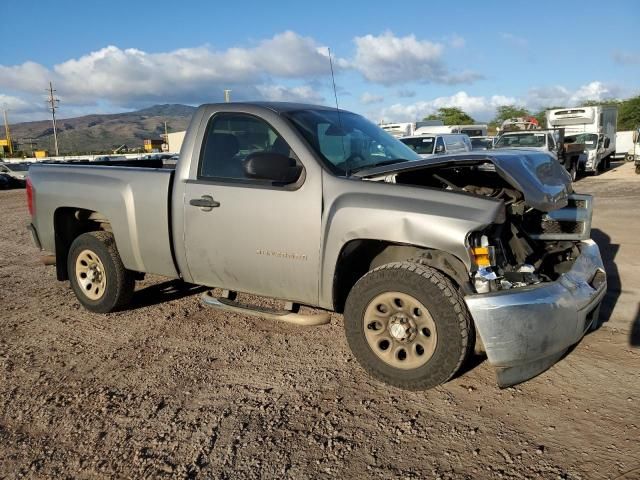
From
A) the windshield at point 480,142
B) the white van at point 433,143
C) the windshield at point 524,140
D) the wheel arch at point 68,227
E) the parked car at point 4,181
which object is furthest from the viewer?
the parked car at point 4,181

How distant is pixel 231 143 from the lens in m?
4.31

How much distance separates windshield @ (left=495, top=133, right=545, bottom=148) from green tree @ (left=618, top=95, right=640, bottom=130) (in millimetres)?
38912

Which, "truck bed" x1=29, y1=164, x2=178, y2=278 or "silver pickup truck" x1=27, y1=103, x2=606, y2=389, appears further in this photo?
"truck bed" x1=29, y1=164, x2=178, y2=278

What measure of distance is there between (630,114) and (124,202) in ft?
187

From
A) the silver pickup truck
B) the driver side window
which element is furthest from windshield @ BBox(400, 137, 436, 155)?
the driver side window

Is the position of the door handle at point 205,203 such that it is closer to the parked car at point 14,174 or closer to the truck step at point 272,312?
the truck step at point 272,312

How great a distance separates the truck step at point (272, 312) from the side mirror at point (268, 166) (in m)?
1.02

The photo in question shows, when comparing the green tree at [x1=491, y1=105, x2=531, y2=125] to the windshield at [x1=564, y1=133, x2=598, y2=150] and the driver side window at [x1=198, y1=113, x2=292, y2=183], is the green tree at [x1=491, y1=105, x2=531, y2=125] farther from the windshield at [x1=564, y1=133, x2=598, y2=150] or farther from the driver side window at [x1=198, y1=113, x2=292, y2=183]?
the driver side window at [x1=198, y1=113, x2=292, y2=183]

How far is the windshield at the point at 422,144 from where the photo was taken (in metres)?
14.2

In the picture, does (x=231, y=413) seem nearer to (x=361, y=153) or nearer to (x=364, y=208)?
(x=364, y=208)

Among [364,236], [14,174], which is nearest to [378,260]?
[364,236]

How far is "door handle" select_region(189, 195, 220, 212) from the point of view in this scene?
4.11m

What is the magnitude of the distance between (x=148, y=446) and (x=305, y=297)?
1.45 meters

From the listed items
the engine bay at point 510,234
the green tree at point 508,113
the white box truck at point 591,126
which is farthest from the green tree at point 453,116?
the engine bay at point 510,234
